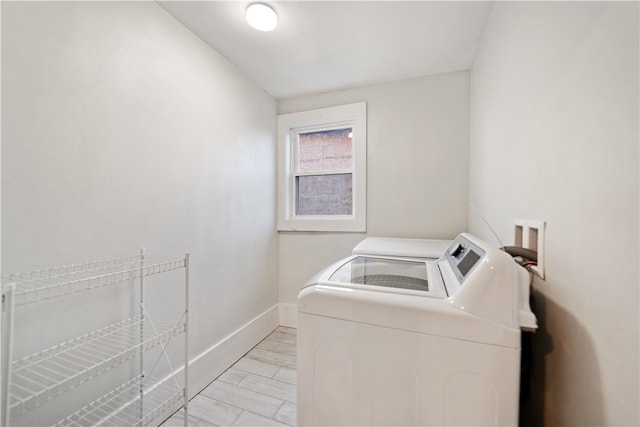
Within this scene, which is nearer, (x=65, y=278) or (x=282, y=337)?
(x=65, y=278)

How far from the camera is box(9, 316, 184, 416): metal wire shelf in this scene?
919mm

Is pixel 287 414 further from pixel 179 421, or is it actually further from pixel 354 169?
pixel 354 169

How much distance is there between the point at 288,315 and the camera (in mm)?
2633

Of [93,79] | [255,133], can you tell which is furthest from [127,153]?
[255,133]

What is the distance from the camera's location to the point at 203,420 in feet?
4.70

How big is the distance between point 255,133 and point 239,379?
6.47ft

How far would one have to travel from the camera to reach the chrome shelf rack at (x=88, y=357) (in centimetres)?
85

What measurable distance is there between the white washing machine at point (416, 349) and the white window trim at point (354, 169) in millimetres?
1548

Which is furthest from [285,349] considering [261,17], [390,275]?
[261,17]

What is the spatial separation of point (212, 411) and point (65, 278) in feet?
3.58

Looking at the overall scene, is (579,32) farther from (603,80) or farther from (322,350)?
(322,350)

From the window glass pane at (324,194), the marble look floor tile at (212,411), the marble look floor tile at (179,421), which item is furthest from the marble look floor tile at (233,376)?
the window glass pane at (324,194)

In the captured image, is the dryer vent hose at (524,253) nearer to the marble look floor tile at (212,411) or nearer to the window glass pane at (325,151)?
A: the marble look floor tile at (212,411)

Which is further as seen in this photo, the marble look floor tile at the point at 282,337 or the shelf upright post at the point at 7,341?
the marble look floor tile at the point at 282,337
